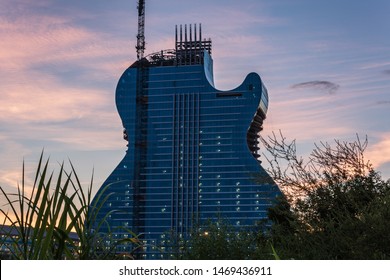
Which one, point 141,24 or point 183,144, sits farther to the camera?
point 183,144

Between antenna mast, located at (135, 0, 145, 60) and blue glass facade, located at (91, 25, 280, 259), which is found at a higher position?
antenna mast, located at (135, 0, 145, 60)

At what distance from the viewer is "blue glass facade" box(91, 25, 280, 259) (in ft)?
551

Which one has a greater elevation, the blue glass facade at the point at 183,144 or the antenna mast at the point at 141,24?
the antenna mast at the point at 141,24

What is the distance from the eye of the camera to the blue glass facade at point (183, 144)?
16788 cm

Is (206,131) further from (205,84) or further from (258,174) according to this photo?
(258,174)

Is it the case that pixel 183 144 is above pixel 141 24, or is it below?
below

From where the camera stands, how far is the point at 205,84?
173750mm

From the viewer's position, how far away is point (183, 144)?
174 meters
